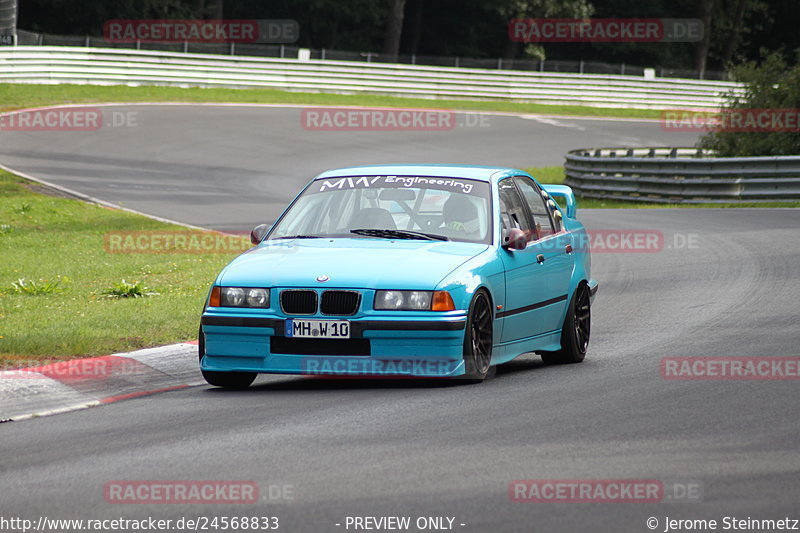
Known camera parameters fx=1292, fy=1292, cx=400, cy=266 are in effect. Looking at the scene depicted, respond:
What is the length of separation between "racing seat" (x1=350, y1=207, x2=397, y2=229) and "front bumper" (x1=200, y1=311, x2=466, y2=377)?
1278mm

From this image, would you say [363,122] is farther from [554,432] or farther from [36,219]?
[554,432]

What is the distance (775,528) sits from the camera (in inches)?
192

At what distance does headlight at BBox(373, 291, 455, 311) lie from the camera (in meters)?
7.89

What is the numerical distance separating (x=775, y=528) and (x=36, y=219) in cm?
1749

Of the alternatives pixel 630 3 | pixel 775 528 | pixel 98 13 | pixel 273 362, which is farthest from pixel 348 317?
pixel 630 3

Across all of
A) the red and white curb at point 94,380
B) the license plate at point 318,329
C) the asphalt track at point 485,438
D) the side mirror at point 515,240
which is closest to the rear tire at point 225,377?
the asphalt track at point 485,438

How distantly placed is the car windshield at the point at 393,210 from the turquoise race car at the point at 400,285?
0.03 feet

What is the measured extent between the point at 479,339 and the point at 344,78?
142 ft

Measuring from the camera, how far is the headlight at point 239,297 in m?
8.05

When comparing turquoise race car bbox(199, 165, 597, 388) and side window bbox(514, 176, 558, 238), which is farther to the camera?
side window bbox(514, 176, 558, 238)

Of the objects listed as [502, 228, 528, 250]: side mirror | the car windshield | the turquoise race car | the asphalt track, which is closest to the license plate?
the turquoise race car

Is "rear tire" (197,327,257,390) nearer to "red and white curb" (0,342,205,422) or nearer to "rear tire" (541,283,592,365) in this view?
"red and white curb" (0,342,205,422)

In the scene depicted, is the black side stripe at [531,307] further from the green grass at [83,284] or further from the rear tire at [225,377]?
the green grass at [83,284]

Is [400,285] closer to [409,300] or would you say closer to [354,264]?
[409,300]
